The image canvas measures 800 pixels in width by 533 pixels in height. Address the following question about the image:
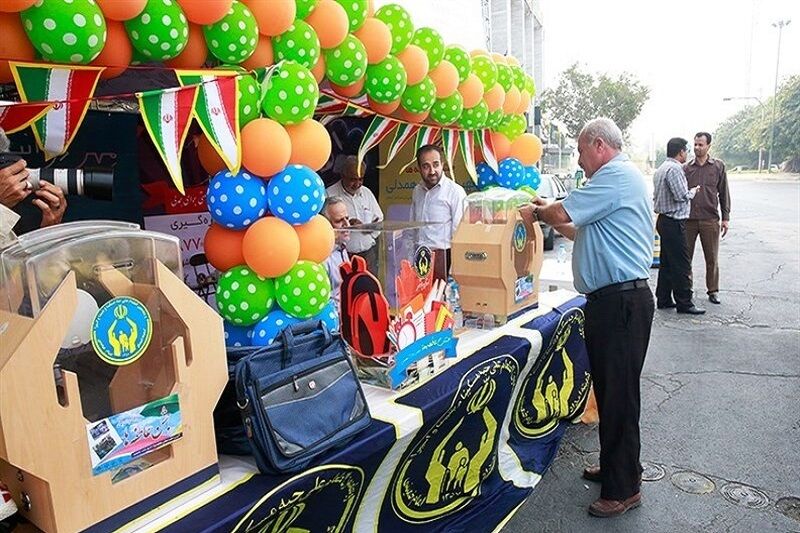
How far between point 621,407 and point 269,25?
7.13 ft

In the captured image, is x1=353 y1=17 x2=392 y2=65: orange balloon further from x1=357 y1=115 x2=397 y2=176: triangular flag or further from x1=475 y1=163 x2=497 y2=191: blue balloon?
x1=475 y1=163 x2=497 y2=191: blue balloon

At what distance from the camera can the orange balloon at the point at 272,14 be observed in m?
2.15

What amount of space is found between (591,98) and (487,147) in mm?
25919

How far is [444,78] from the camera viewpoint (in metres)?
3.41

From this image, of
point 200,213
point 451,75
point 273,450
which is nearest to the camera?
point 273,450

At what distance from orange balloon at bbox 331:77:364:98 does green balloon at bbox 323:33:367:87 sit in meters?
0.12

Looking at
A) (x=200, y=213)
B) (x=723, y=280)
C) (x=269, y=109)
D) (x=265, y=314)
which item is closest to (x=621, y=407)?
(x=265, y=314)

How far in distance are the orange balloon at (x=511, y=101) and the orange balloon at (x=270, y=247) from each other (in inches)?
100

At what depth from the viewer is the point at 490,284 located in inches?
118

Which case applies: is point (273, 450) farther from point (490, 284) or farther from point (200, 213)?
point (200, 213)

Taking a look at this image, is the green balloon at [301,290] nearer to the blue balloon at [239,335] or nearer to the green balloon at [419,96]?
the blue balloon at [239,335]

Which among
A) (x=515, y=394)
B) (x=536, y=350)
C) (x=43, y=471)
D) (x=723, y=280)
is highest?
(x=43, y=471)

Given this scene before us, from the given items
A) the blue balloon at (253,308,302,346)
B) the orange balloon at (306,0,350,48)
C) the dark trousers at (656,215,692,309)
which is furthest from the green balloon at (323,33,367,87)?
the dark trousers at (656,215,692,309)

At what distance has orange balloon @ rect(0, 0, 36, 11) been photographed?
1.58m
